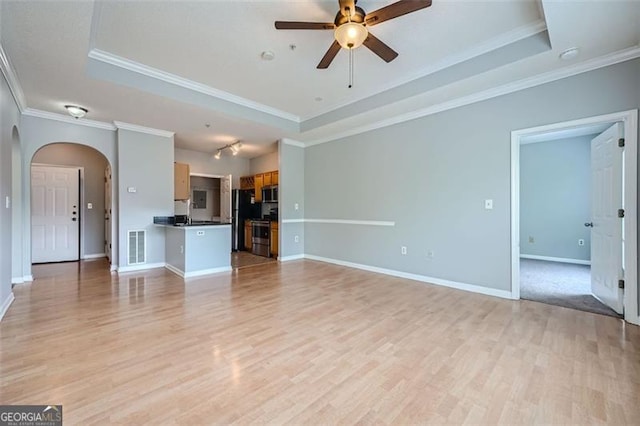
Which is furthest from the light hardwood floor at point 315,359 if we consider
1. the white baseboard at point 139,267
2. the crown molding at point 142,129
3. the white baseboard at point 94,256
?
the white baseboard at point 94,256

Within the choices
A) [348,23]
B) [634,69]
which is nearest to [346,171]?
[348,23]

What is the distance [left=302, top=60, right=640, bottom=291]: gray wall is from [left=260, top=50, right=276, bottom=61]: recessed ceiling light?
2420mm

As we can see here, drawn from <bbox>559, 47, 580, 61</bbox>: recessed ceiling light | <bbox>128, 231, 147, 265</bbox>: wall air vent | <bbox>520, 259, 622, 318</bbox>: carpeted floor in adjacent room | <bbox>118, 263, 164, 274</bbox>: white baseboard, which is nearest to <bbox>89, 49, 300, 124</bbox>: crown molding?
<bbox>128, 231, 147, 265</bbox>: wall air vent

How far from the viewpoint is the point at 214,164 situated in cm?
779

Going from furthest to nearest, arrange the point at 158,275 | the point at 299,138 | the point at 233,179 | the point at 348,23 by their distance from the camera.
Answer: the point at 233,179 < the point at 299,138 < the point at 158,275 < the point at 348,23

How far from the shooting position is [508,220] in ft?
11.7

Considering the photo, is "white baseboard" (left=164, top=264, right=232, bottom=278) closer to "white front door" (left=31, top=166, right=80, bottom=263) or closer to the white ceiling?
the white ceiling

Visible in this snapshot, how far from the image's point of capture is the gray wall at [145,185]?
16.8 ft

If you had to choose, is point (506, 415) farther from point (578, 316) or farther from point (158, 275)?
point (158, 275)

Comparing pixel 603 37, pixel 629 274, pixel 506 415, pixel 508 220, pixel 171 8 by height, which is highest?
pixel 171 8

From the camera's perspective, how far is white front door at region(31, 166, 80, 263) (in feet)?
19.1

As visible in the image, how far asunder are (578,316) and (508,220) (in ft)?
4.04

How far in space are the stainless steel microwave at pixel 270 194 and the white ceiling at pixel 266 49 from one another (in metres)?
2.28

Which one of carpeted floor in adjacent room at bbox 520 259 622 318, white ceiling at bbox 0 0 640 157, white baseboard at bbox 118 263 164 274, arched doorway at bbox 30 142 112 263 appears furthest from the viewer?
arched doorway at bbox 30 142 112 263
